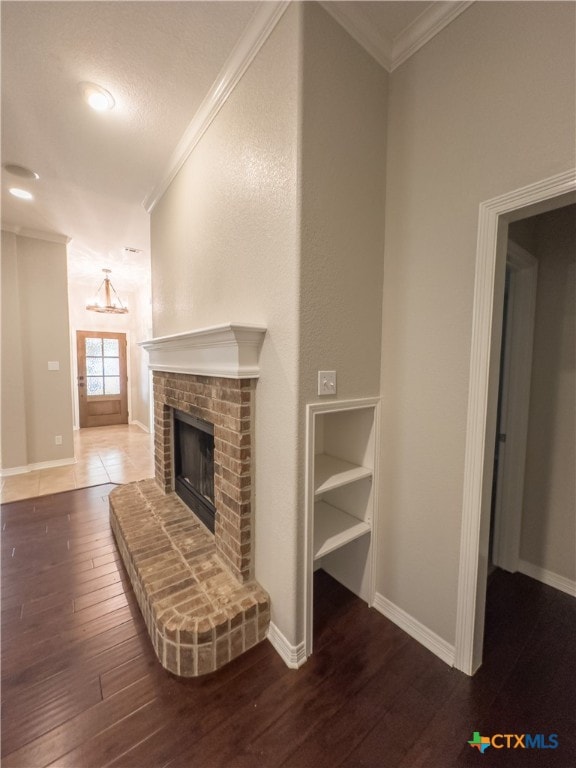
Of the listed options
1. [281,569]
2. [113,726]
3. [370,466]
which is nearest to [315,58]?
[370,466]

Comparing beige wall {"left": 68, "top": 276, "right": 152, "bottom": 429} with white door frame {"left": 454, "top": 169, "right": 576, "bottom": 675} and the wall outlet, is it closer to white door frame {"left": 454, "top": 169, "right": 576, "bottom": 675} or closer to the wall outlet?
the wall outlet

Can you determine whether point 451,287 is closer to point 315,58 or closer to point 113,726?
point 315,58

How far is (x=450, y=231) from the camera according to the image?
1.39 m

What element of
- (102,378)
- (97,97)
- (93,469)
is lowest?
(93,469)

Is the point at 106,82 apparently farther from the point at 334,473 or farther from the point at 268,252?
the point at 334,473

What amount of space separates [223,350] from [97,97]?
1663 mm

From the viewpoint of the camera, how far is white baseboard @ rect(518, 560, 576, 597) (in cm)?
193

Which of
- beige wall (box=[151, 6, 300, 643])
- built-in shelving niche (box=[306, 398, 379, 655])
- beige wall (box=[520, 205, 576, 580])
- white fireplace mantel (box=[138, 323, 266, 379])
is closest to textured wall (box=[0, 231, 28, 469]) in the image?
white fireplace mantel (box=[138, 323, 266, 379])

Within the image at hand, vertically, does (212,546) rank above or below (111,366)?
below

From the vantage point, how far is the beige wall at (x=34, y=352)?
3732mm

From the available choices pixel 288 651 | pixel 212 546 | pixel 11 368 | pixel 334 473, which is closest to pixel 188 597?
pixel 212 546

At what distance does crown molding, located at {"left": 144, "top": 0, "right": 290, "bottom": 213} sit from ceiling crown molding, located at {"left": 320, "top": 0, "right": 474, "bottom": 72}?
234mm

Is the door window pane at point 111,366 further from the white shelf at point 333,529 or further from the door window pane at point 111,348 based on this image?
the white shelf at point 333,529

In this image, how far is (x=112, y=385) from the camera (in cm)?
676
